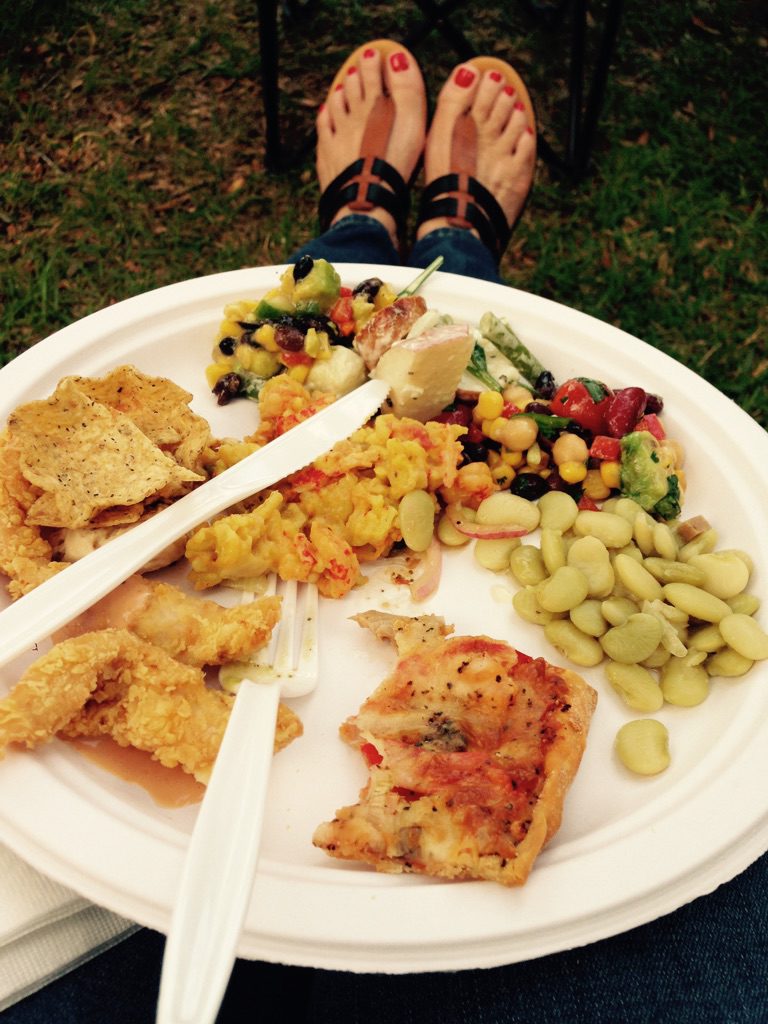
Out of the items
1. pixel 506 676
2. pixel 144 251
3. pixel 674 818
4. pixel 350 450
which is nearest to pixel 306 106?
pixel 144 251

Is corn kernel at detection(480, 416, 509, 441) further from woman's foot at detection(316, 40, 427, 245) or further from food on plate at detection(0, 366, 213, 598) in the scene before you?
woman's foot at detection(316, 40, 427, 245)

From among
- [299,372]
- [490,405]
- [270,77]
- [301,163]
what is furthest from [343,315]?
[301,163]

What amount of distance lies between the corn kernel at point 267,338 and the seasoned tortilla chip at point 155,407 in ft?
1.08

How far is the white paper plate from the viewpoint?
139 centimetres

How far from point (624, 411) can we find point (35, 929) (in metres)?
1.81

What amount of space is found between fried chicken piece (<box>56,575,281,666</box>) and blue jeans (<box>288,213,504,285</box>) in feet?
4.90

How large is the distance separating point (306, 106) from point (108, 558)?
10.9 feet

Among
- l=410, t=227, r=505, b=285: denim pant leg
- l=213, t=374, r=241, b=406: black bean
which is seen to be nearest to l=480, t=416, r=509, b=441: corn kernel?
l=213, t=374, r=241, b=406: black bean

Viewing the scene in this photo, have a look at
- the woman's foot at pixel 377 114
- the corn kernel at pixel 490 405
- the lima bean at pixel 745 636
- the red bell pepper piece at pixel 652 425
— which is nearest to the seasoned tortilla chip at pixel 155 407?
the corn kernel at pixel 490 405

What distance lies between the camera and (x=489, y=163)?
10.7 feet

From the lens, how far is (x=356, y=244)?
2.89 metres

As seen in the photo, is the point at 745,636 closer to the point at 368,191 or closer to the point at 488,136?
the point at 368,191

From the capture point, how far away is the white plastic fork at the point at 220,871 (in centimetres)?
107

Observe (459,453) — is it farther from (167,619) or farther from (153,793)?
(153,793)
